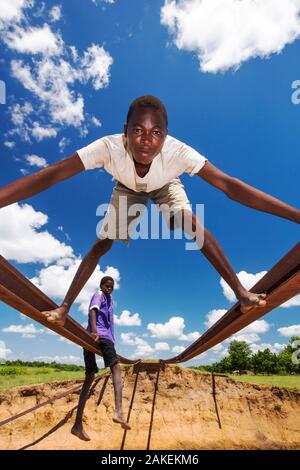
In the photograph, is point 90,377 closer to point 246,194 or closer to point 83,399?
point 83,399

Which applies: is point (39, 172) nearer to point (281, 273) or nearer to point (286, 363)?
point (281, 273)

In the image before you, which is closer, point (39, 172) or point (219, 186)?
point (39, 172)

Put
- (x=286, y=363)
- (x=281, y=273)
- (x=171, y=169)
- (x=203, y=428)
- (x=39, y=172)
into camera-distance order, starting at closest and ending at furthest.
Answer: (x=281, y=273), (x=39, y=172), (x=171, y=169), (x=203, y=428), (x=286, y=363)

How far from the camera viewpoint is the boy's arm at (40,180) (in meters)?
1.66

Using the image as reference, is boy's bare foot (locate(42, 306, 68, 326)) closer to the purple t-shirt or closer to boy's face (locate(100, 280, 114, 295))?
the purple t-shirt

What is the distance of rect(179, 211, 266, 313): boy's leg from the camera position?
187cm

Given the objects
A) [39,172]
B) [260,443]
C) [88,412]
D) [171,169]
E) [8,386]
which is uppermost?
[171,169]

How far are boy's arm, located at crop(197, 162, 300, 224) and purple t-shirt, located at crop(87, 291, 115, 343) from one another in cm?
282

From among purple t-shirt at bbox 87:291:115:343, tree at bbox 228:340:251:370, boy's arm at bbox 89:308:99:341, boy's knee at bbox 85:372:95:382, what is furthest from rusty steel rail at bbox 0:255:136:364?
tree at bbox 228:340:251:370

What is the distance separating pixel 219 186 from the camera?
2.04m

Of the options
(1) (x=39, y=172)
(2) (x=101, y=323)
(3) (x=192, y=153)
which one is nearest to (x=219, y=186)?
(3) (x=192, y=153)

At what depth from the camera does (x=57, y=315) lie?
2246 mm

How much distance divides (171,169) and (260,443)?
441 inches

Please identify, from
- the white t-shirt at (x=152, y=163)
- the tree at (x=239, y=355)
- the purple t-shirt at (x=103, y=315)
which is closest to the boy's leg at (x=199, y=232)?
the white t-shirt at (x=152, y=163)
